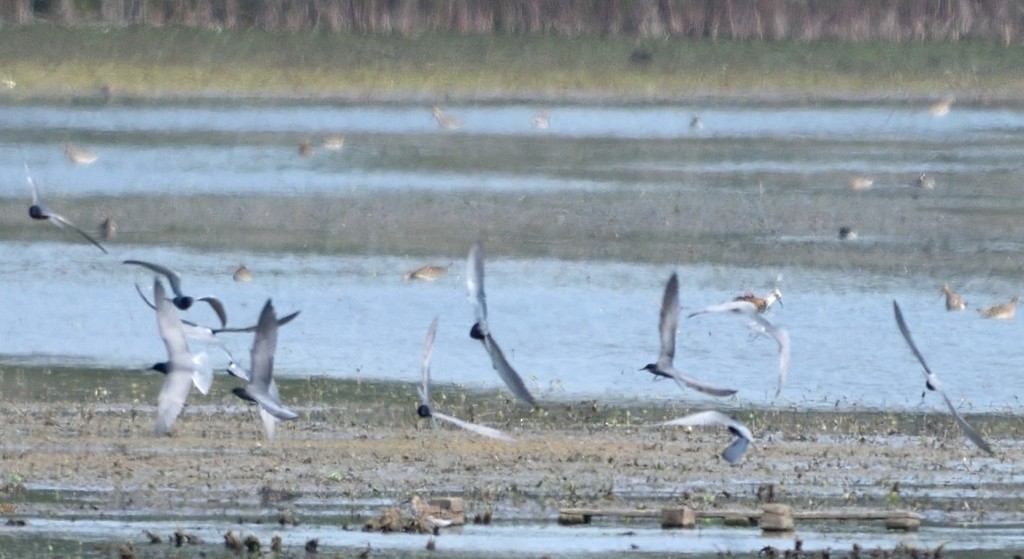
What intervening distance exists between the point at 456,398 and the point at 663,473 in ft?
7.44

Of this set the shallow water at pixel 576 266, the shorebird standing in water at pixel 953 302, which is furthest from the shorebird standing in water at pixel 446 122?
the shorebird standing in water at pixel 953 302

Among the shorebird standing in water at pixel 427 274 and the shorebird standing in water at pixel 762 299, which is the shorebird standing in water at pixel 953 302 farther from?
the shorebird standing in water at pixel 427 274

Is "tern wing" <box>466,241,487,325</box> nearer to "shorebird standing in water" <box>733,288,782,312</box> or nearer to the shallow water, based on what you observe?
the shallow water

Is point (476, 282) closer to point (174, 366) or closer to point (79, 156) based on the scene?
point (174, 366)

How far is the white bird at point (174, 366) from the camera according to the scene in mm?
10594

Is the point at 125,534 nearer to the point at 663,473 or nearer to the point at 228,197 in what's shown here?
the point at 663,473

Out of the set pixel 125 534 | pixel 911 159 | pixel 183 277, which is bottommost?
pixel 125 534

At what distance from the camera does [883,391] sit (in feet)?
47.9

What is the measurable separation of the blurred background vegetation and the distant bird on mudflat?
7.65 m

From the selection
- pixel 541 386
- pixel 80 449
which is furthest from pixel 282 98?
pixel 80 449

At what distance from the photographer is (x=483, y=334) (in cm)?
1005

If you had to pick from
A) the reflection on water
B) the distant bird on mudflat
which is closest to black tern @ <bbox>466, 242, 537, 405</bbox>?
the reflection on water

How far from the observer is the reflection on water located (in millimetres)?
15289

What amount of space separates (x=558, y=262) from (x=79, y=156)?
6.85 metres
